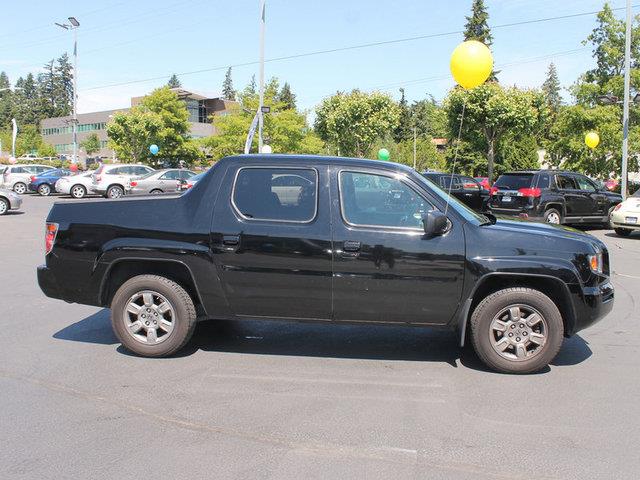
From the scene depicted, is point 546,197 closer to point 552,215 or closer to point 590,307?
point 552,215

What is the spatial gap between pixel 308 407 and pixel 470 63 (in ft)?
35.5

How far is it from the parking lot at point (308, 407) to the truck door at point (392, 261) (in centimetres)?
58

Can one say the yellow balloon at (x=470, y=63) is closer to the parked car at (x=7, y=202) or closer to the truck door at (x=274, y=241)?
the truck door at (x=274, y=241)

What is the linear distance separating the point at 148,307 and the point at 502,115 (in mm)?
32330

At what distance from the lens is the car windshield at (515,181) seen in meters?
16.4

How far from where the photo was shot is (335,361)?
5.46 metres

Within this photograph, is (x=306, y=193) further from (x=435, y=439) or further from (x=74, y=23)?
(x=74, y=23)

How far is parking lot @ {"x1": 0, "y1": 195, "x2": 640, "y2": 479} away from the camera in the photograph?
353 centimetres

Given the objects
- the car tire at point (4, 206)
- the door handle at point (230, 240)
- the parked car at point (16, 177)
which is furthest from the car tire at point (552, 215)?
the parked car at point (16, 177)

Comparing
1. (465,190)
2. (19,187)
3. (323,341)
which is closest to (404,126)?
(19,187)

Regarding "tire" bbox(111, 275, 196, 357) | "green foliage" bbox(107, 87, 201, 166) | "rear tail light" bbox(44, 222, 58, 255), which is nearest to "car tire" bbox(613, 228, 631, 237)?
"tire" bbox(111, 275, 196, 357)

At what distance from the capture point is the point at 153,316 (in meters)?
5.44

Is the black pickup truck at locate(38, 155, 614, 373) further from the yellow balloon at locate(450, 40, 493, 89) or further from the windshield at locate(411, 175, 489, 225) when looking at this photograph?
the yellow balloon at locate(450, 40, 493, 89)

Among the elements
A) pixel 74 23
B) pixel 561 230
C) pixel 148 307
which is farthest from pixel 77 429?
pixel 74 23
